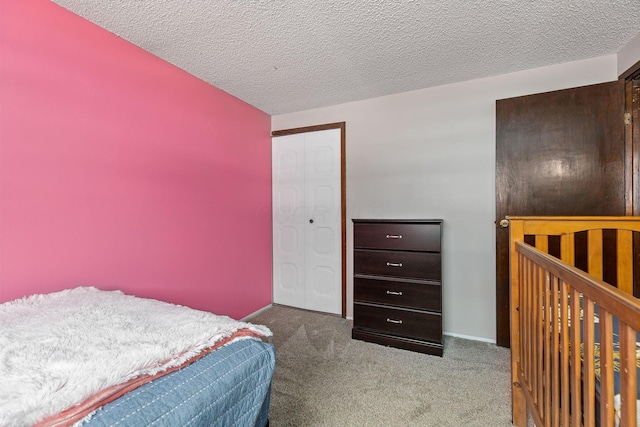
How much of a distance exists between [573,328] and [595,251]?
927 millimetres

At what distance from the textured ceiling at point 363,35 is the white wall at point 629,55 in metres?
0.05

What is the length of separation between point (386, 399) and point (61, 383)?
1.48 m

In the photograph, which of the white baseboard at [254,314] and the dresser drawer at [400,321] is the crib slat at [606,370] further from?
the white baseboard at [254,314]

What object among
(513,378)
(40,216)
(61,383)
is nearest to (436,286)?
(513,378)

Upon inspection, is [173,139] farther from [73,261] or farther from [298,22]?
[298,22]

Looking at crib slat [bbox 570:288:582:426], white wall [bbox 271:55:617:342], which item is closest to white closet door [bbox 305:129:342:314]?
white wall [bbox 271:55:617:342]

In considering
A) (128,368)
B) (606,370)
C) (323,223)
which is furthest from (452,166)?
(128,368)

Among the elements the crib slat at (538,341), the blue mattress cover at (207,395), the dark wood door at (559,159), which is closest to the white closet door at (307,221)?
the dark wood door at (559,159)

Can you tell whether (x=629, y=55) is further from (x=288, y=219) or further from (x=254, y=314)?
(x=254, y=314)

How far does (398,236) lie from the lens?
84.3 inches

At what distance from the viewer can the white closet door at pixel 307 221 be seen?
277cm

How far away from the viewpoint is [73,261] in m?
1.44

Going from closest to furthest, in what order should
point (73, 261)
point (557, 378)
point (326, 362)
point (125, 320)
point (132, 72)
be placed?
point (557, 378), point (125, 320), point (73, 261), point (132, 72), point (326, 362)

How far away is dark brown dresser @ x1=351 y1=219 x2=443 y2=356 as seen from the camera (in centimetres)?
203
